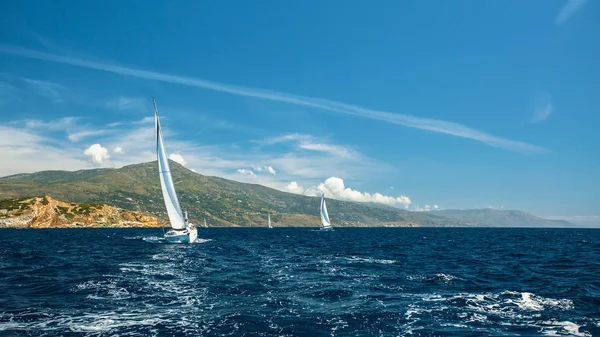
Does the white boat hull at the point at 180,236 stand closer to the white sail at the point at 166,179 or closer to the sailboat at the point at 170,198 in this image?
the sailboat at the point at 170,198

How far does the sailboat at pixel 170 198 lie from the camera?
80.9 meters

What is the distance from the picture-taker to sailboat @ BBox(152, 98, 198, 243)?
80.9 metres

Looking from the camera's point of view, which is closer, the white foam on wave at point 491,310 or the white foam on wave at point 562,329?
the white foam on wave at point 562,329

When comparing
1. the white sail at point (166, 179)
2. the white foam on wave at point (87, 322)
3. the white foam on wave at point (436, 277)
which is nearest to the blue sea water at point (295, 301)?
the white foam on wave at point (87, 322)

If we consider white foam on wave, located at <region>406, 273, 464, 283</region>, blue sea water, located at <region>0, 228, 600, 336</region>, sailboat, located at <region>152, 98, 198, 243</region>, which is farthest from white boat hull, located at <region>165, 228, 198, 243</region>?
white foam on wave, located at <region>406, 273, 464, 283</region>

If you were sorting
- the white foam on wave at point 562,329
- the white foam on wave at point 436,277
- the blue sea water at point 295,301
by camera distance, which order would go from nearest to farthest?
the white foam on wave at point 562,329, the blue sea water at point 295,301, the white foam on wave at point 436,277

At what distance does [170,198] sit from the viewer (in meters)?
82.7

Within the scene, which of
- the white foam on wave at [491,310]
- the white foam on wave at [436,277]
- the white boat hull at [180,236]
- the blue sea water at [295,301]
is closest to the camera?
the blue sea water at [295,301]

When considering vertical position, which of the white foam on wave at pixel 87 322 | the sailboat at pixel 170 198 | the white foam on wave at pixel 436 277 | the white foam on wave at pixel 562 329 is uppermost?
the sailboat at pixel 170 198

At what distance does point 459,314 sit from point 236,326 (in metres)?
13.7

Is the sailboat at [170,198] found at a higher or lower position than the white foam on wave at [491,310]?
higher

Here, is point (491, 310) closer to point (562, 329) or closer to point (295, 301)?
point (562, 329)

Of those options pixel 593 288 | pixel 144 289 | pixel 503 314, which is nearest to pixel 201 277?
pixel 144 289

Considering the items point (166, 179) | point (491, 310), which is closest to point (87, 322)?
point (491, 310)
